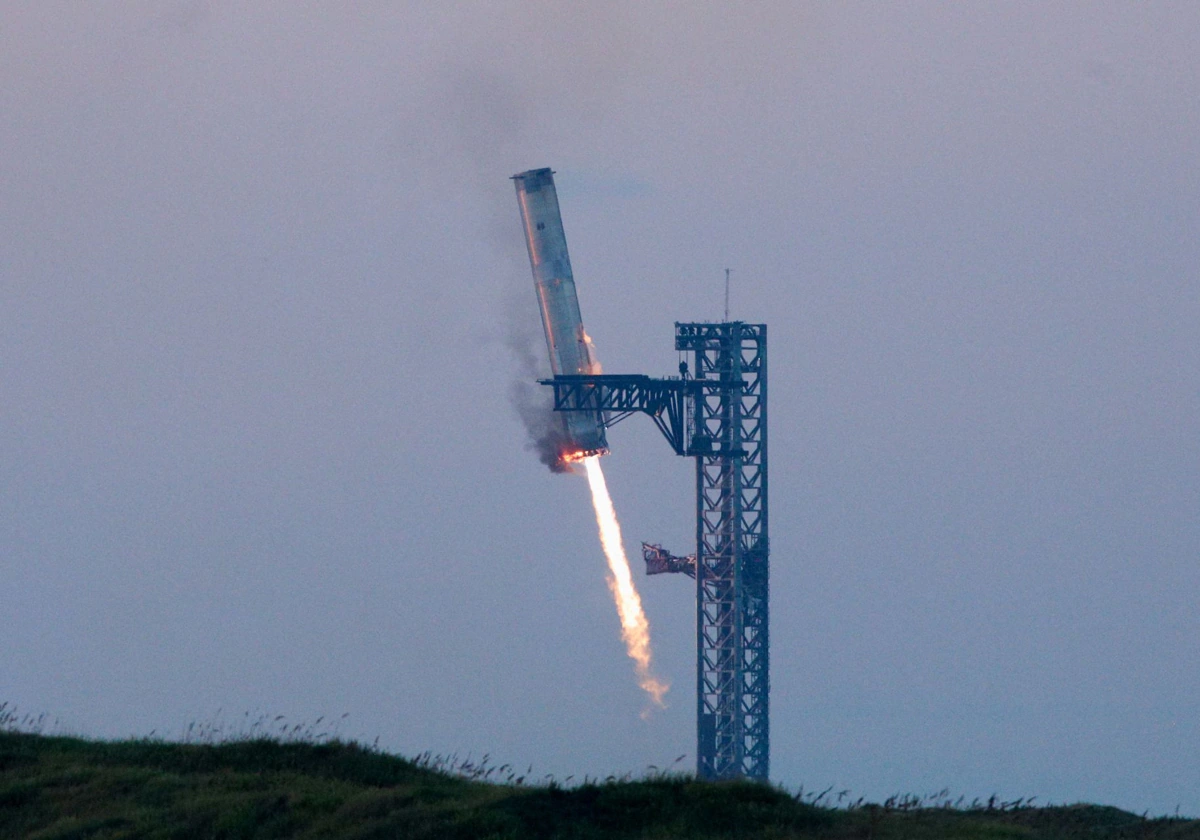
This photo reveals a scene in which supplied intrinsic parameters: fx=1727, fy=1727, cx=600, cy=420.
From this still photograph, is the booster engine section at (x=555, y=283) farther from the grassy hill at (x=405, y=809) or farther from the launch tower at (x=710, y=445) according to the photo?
the grassy hill at (x=405, y=809)

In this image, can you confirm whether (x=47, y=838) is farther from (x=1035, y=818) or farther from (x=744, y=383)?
(x=744, y=383)

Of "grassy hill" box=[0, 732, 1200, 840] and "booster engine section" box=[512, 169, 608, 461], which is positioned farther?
"booster engine section" box=[512, 169, 608, 461]

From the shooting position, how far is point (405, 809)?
24.2 metres

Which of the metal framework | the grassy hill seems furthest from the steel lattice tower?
the grassy hill

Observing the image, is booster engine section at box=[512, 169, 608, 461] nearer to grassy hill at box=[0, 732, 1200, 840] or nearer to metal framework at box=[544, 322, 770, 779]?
metal framework at box=[544, 322, 770, 779]

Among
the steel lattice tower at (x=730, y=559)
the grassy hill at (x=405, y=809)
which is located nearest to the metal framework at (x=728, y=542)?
the steel lattice tower at (x=730, y=559)

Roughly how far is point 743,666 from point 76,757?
41.1 metres

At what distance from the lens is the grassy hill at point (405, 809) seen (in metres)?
24.0

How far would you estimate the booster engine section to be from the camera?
65812 millimetres

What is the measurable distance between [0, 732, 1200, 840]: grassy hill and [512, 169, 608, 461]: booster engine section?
3791 cm

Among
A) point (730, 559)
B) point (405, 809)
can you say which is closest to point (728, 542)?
point (730, 559)

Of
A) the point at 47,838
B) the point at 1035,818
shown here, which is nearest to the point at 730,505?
the point at 1035,818

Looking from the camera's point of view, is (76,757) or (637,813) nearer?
(637,813)

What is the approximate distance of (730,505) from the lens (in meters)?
67.3
